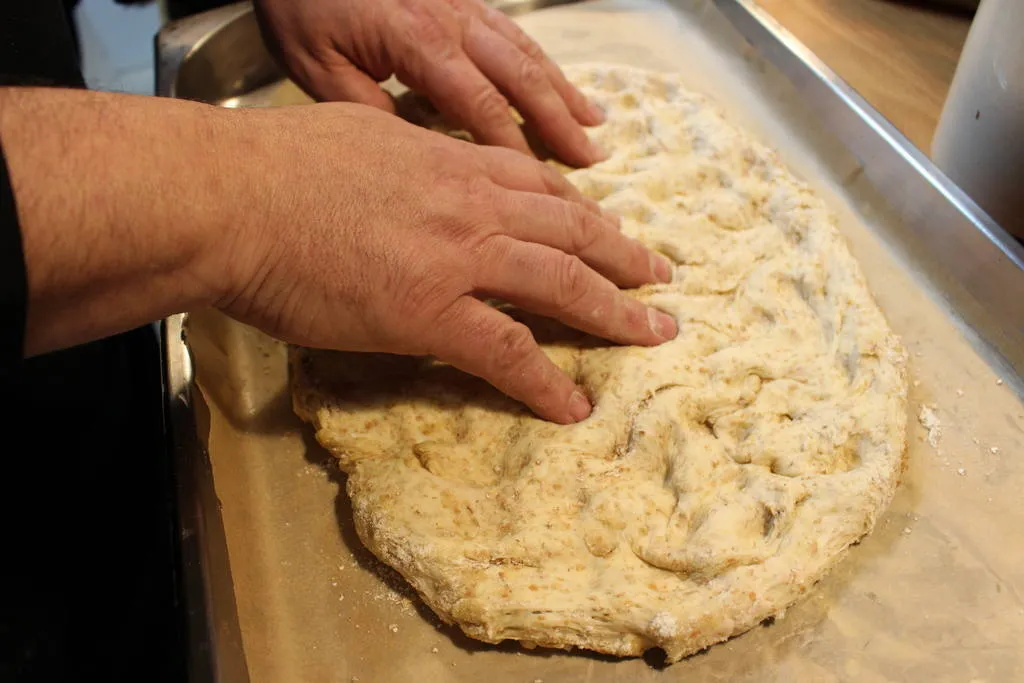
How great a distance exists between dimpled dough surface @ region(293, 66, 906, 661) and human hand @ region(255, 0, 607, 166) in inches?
11.2

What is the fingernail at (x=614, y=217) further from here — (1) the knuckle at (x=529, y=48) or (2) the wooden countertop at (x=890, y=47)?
(2) the wooden countertop at (x=890, y=47)

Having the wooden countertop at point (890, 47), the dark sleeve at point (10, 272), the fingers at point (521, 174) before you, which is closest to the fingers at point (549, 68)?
the fingers at point (521, 174)

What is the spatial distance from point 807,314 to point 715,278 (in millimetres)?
168

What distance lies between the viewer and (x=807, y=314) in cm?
133

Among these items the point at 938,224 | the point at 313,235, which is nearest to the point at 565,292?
the point at 313,235

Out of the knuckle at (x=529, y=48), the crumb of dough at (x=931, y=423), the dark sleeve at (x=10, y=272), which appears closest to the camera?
the dark sleeve at (x=10, y=272)

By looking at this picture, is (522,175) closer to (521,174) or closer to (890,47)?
(521,174)

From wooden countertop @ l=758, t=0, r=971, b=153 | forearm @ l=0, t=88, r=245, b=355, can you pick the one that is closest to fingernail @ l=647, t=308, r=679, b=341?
forearm @ l=0, t=88, r=245, b=355

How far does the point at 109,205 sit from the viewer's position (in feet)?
2.53

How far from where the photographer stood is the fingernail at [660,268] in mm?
1331

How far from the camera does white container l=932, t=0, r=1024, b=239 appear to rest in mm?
1355

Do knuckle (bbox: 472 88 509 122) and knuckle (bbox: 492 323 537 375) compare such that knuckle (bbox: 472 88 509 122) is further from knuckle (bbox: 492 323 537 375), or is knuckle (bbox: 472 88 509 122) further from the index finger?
knuckle (bbox: 492 323 537 375)

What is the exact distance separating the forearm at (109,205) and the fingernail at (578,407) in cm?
54

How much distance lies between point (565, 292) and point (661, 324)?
206 millimetres
